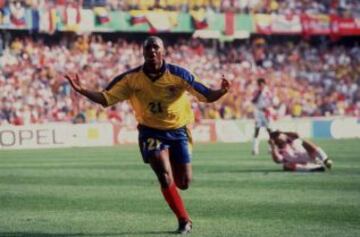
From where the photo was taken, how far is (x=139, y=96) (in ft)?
35.8

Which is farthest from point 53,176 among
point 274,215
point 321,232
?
point 321,232

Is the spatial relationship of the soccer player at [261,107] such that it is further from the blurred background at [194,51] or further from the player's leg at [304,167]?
the blurred background at [194,51]

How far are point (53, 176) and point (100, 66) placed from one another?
20.0 metres

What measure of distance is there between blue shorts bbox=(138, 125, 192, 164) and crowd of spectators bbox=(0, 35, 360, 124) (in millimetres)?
22886

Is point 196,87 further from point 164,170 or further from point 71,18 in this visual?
point 71,18

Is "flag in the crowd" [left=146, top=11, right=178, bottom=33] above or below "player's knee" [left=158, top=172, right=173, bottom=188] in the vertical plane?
above

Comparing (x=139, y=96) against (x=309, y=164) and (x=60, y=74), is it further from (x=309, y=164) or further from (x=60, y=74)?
(x=60, y=74)

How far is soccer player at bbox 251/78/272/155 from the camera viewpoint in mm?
26188

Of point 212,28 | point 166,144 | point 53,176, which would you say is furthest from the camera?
point 212,28

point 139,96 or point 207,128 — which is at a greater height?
point 139,96

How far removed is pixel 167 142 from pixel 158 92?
0.59 metres

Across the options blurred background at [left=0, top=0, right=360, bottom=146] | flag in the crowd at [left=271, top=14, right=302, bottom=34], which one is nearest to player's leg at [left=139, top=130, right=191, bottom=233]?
blurred background at [left=0, top=0, right=360, bottom=146]

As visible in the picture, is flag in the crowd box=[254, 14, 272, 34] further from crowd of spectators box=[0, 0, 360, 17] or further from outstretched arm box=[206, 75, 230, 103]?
outstretched arm box=[206, 75, 230, 103]

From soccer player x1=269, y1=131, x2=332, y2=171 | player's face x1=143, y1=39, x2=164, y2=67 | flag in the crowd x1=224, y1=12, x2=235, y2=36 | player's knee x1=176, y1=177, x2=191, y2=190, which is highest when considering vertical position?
flag in the crowd x1=224, y1=12, x2=235, y2=36
